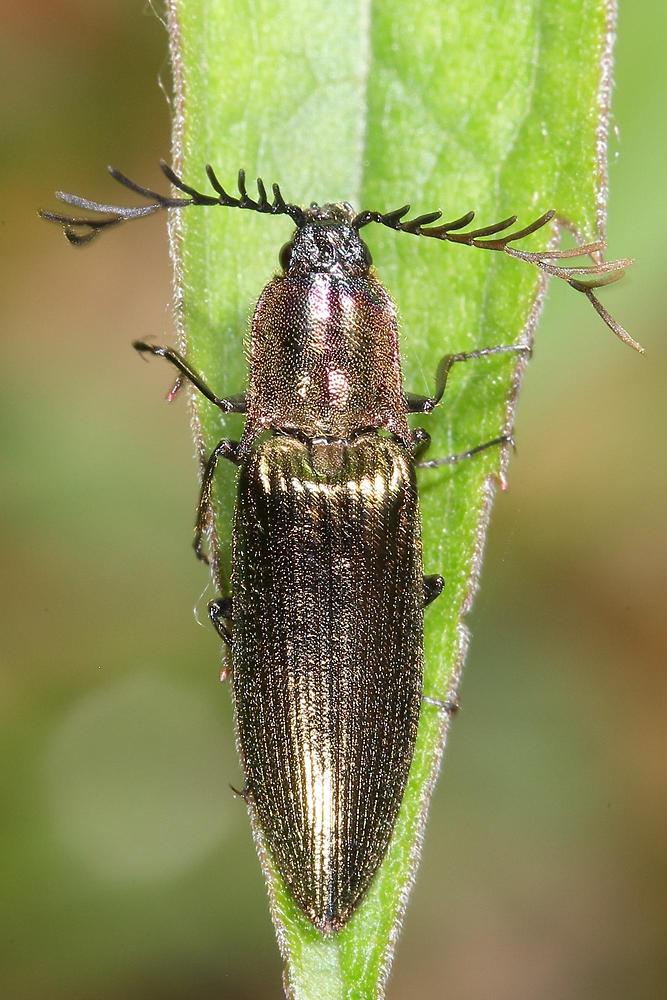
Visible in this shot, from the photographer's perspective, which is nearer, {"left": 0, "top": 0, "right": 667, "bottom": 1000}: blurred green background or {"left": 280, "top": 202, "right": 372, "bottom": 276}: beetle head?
{"left": 280, "top": 202, "right": 372, "bottom": 276}: beetle head

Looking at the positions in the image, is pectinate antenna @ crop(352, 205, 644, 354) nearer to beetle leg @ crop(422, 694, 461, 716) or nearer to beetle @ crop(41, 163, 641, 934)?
beetle @ crop(41, 163, 641, 934)

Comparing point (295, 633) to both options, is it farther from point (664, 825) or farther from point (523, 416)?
point (664, 825)

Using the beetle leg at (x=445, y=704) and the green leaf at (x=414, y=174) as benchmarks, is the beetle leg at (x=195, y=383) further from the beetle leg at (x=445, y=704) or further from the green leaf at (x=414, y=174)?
the beetle leg at (x=445, y=704)

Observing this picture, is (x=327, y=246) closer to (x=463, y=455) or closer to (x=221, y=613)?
(x=463, y=455)

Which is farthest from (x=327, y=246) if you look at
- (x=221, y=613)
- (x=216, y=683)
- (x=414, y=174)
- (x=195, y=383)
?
(x=216, y=683)

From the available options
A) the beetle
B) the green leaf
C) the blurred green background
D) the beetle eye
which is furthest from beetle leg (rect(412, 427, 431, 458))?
the blurred green background

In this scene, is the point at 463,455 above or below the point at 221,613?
above
